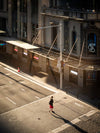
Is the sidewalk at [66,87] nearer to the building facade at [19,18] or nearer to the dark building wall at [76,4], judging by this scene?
the building facade at [19,18]

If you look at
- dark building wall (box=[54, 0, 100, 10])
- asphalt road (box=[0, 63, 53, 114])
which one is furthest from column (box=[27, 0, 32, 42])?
asphalt road (box=[0, 63, 53, 114])

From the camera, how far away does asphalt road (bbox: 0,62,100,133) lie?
2723cm

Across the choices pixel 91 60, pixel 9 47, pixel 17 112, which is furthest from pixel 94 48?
pixel 9 47

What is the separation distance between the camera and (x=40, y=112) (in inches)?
1211

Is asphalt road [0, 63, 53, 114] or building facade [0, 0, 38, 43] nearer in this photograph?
asphalt road [0, 63, 53, 114]

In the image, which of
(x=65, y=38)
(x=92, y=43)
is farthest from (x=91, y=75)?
(x=65, y=38)

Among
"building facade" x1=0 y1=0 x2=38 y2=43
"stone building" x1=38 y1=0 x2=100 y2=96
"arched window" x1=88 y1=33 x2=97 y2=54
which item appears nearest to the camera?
"stone building" x1=38 y1=0 x2=100 y2=96

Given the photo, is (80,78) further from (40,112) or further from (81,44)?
(40,112)

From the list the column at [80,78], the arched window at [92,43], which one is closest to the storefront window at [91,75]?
the column at [80,78]

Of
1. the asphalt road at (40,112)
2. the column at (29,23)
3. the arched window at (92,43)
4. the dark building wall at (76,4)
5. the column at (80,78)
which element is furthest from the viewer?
the column at (29,23)

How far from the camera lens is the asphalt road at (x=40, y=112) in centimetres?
2723

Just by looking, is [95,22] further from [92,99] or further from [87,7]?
[92,99]

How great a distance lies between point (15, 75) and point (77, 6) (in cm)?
1570

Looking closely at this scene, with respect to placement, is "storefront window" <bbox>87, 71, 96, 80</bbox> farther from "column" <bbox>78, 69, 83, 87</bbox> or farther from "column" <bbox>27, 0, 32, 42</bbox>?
"column" <bbox>27, 0, 32, 42</bbox>
